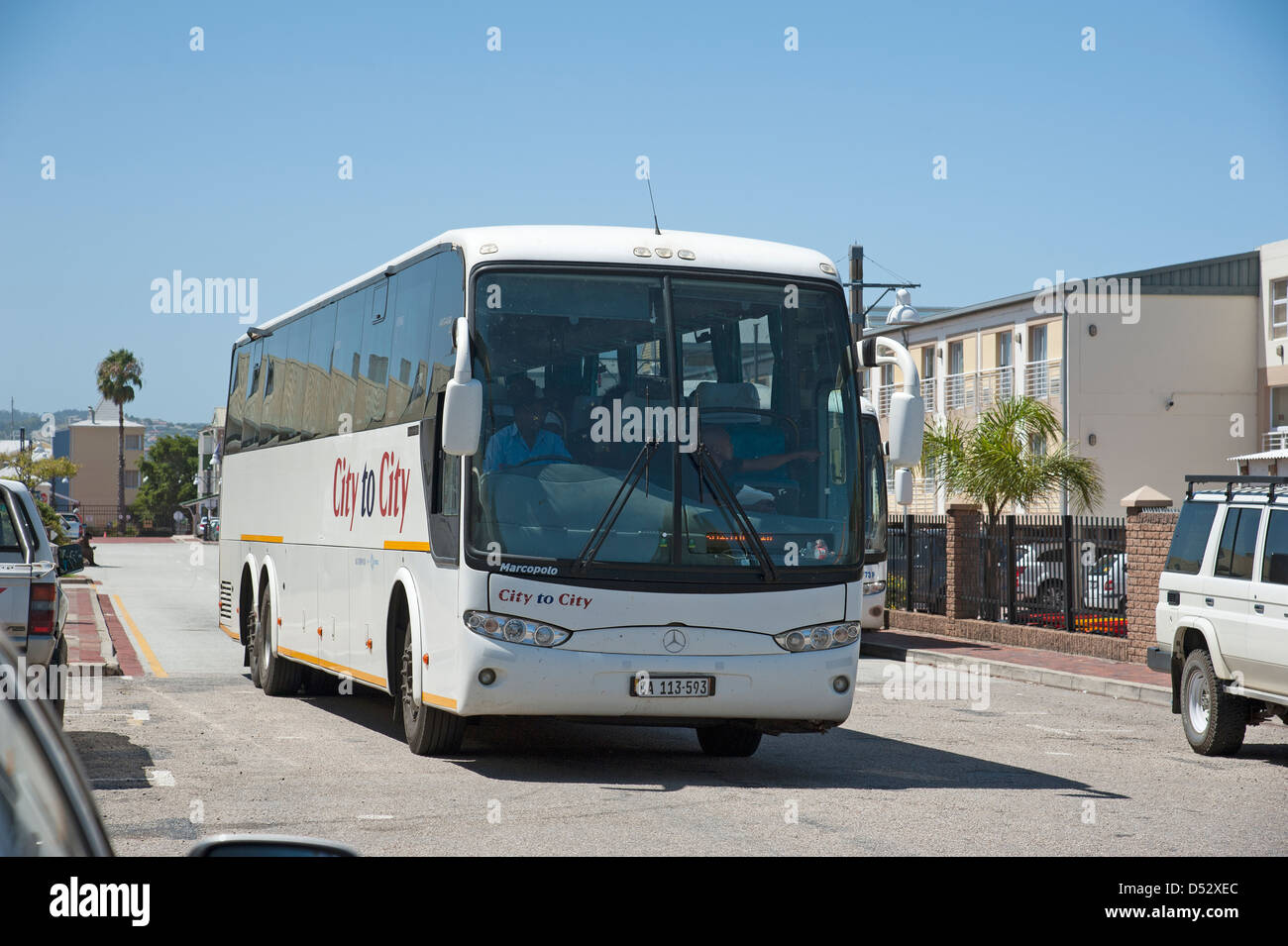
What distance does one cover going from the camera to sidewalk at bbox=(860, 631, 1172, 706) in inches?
695

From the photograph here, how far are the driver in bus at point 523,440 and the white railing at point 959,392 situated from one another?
132 feet

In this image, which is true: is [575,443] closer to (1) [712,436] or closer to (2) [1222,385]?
(1) [712,436]

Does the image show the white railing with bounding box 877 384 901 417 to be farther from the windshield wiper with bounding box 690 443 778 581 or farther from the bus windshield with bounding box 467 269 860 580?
the windshield wiper with bounding box 690 443 778 581

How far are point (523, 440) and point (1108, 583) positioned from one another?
13.8 metres

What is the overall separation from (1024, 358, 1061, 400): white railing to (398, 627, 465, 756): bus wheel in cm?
3512

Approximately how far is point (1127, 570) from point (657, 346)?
12.2m

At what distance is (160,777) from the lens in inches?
403

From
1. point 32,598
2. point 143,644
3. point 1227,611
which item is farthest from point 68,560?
point 143,644

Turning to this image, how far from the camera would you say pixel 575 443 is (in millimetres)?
10102

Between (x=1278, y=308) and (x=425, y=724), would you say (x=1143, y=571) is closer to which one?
(x=425, y=724)

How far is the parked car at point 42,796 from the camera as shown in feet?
7.32

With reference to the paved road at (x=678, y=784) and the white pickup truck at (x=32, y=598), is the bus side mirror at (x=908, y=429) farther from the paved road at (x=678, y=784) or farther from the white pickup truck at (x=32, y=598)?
the white pickup truck at (x=32, y=598)

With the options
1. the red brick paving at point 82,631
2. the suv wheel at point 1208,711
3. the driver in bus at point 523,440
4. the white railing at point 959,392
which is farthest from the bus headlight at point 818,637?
the white railing at point 959,392
